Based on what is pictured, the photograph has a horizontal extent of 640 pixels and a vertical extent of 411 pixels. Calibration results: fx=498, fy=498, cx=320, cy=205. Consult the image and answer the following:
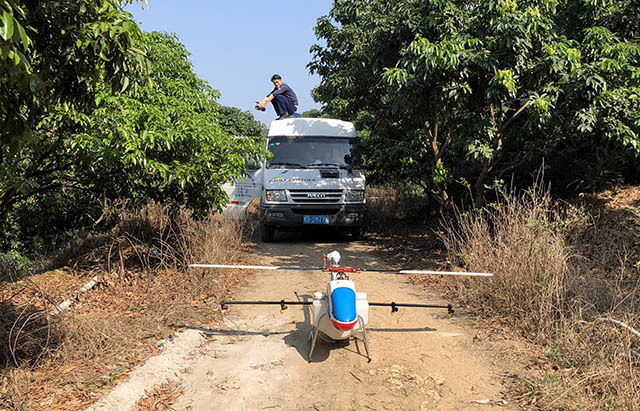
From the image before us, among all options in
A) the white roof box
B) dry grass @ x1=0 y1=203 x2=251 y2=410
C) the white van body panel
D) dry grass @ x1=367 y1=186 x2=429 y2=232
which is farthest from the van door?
dry grass @ x1=367 y1=186 x2=429 y2=232

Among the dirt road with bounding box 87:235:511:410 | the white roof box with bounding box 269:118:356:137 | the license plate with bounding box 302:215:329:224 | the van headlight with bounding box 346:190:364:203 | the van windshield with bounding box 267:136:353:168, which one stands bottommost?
the dirt road with bounding box 87:235:511:410

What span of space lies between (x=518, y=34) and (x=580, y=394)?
4.92 metres

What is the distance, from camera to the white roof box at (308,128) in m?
11.1

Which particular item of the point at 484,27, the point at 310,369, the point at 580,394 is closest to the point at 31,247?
the point at 310,369

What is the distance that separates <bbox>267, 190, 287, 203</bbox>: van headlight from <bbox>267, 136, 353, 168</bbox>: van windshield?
2.08ft

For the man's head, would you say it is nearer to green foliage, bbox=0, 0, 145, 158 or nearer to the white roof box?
the white roof box

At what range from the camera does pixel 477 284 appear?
6402mm

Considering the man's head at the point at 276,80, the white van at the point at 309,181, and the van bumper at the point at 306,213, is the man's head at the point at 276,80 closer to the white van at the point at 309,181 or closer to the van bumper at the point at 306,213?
the white van at the point at 309,181

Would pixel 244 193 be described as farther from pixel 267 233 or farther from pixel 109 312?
pixel 109 312

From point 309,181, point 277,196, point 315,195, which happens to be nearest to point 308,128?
point 309,181

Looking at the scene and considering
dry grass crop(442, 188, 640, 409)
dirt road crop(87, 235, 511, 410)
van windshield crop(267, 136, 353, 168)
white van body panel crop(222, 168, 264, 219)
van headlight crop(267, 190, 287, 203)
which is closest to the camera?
dry grass crop(442, 188, 640, 409)

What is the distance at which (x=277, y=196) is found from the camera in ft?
33.9

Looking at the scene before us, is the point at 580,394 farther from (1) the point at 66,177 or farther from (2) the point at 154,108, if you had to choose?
(1) the point at 66,177

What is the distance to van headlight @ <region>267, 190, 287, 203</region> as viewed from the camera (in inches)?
406
